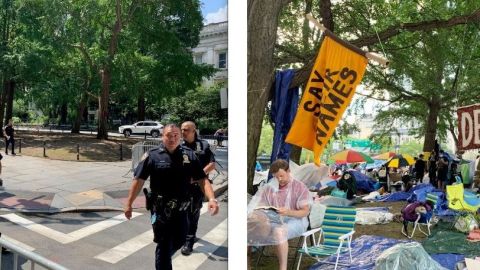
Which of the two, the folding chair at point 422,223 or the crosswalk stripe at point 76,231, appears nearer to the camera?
the crosswalk stripe at point 76,231

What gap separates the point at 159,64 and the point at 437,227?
2039 millimetres

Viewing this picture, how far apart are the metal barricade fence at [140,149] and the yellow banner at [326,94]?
0.82 m

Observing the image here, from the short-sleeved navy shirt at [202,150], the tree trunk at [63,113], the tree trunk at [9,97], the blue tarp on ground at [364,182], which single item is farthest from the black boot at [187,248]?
the blue tarp on ground at [364,182]

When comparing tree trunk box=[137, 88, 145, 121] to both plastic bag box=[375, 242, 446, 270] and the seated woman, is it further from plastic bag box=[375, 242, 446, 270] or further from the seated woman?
plastic bag box=[375, 242, 446, 270]

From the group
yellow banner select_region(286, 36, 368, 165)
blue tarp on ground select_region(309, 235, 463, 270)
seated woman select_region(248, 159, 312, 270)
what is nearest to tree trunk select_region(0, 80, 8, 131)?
seated woman select_region(248, 159, 312, 270)

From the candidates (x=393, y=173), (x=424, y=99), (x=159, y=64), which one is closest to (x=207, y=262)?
(x=159, y=64)

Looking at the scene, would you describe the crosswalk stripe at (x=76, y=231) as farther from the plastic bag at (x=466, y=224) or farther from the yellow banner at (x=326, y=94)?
the plastic bag at (x=466, y=224)

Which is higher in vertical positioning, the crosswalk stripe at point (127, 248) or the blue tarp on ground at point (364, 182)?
the blue tarp on ground at point (364, 182)

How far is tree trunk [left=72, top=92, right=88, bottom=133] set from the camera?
88.0 inches

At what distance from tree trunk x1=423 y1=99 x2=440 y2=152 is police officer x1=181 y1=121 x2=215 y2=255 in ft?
4.82

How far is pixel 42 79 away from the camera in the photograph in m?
2.35

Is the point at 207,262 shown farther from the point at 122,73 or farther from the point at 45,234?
the point at 122,73

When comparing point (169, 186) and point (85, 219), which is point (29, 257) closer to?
point (85, 219)

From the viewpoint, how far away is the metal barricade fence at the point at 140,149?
2162 mm
